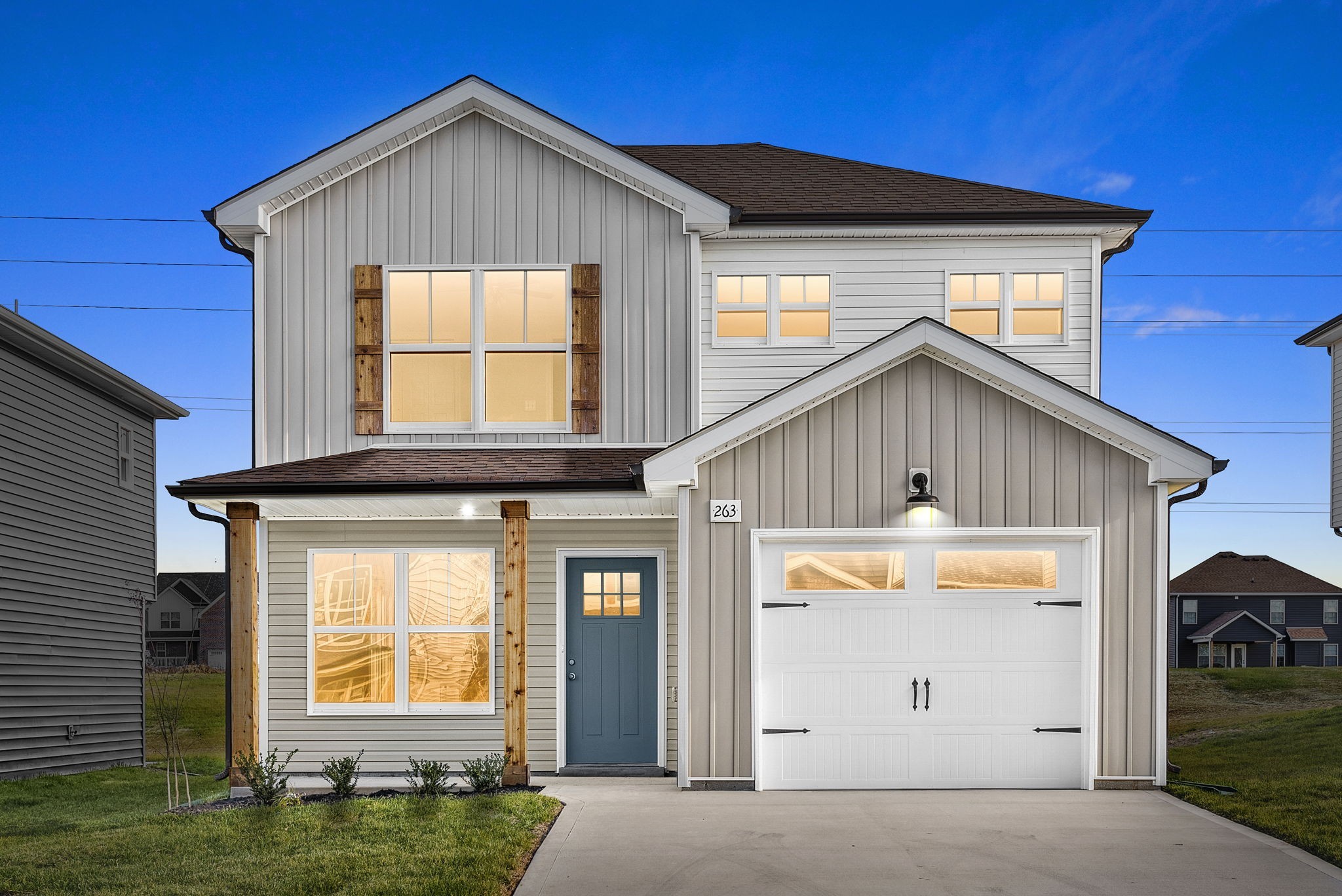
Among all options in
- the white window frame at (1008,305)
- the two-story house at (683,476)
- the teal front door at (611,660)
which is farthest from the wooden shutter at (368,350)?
the white window frame at (1008,305)

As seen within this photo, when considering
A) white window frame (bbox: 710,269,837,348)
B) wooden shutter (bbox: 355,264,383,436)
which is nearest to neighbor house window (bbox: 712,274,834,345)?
white window frame (bbox: 710,269,837,348)

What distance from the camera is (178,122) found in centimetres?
2647

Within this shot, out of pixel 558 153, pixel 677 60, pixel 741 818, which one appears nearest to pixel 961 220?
pixel 558 153

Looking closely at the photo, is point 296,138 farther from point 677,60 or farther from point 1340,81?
point 1340,81

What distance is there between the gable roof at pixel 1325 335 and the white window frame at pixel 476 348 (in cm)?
1561

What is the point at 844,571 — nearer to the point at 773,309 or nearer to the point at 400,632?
the point at 773,309

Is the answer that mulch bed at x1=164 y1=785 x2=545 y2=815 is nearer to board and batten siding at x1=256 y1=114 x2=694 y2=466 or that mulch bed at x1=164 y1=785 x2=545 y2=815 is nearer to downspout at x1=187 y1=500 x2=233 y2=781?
downspout at x1=187 y1=500 x2=233 y2=781

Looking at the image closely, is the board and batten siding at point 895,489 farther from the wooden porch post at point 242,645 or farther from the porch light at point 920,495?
the wooden porch post at point 242,645

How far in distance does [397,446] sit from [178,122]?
72.5 feet

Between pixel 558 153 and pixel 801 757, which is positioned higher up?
pixel 558 153

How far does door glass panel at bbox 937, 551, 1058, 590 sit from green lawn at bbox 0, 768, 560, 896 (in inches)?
154

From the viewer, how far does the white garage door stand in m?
8.12

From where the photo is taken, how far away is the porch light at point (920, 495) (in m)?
8.01

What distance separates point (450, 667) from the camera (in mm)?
9570
